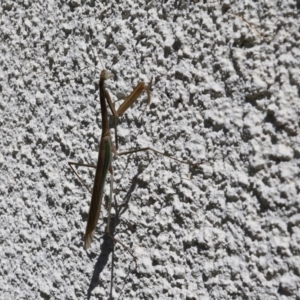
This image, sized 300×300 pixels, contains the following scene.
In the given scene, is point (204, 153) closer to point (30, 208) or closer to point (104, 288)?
point (104, 288)

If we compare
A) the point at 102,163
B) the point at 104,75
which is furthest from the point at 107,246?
the point at 104,75

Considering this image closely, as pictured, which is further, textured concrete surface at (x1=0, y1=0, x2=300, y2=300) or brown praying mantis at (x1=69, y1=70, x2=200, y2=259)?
brown praying mantis at (x1=69, y1=70, x2=200, y2=259)

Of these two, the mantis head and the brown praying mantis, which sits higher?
the mantis head

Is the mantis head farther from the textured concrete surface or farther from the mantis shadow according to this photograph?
the mantis shadow

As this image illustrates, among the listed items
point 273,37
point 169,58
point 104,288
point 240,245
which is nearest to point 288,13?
point 273,37

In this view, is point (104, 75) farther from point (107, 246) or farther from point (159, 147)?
point (107, 246)

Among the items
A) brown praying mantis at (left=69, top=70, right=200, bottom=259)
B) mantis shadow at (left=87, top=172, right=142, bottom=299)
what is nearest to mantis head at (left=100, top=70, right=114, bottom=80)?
brown praying mantis at (left=69, top=70, right=200, bottom=259)

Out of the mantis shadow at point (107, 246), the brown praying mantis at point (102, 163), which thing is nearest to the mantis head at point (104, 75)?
the brown praying mantis at point (102, 163)

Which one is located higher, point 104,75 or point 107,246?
point 104,75
